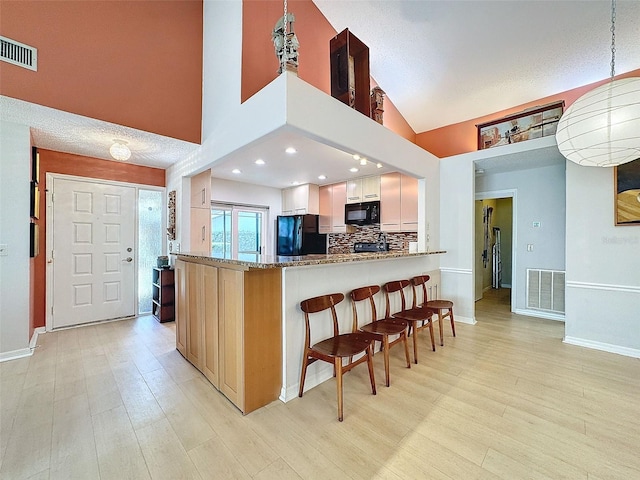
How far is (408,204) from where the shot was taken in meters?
4.43

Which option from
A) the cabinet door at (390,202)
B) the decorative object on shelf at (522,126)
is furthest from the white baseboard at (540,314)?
the decorative object on shelf at (522,126)

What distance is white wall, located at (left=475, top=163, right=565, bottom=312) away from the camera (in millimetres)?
4168

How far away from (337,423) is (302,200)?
4404 mm

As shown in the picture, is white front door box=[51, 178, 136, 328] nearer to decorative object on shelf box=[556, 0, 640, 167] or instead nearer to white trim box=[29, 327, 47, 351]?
white trim box=[29, 327, 47, 351]

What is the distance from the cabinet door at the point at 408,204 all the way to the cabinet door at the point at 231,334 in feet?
10.6

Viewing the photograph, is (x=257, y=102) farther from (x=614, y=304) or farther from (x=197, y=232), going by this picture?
(x=614, y=304)

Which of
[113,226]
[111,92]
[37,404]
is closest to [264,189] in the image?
[113,226]

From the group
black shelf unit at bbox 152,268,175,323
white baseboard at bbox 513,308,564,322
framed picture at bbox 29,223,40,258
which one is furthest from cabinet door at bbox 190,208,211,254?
white baseboard at bbox 513,308,564,322

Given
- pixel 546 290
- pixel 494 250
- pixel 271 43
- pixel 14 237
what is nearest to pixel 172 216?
pixel 14 237

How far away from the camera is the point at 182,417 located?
185 cm

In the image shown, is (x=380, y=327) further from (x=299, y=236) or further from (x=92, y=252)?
(x=92, y=252)

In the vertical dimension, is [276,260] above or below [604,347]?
above

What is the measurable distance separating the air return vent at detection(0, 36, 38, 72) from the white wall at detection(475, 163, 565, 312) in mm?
6203

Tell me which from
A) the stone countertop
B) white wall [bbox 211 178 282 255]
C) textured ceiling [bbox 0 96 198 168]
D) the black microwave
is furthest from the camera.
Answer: white wall [bbox 211 178 282 255]
